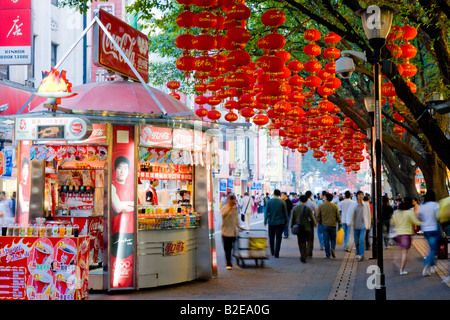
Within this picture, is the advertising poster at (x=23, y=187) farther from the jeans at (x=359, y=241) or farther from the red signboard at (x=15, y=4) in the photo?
the jeans at (x=359, y=241)

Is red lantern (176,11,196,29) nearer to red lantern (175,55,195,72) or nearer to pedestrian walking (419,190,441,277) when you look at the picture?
red lantern (175,55,195,72)

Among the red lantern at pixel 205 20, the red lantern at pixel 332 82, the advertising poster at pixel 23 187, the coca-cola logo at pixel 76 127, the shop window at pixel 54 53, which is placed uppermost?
the shop window at pixel 54 53

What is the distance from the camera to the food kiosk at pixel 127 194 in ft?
41.8

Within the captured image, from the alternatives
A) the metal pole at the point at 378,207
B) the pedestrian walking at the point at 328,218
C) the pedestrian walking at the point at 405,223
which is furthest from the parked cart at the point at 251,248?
the metal pole at the point at 378,207

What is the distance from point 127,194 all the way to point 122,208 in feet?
1.01

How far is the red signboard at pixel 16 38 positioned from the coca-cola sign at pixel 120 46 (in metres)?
2.21

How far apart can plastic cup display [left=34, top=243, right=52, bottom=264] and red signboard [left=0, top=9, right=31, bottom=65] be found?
19.8 ft

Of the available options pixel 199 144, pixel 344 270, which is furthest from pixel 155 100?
pixel 344 270

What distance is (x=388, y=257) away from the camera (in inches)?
768

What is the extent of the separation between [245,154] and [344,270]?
185 feet

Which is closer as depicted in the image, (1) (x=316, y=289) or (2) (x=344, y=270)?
(1) (x=316, y=289)

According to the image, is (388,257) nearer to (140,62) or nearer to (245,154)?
(140,62)

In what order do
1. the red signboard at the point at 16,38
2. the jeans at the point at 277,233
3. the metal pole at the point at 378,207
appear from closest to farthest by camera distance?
the metal pole at the point at 378,207 < the red signboard at the point at 16,38 < the jeans at the point at 277,233

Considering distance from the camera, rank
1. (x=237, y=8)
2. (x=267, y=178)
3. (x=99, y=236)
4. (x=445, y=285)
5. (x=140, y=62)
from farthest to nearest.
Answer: (x=267, y=178) < (x=140, y=62) < (x=99, y=236) < (x=445, y=285) < (x=237, y=8)
